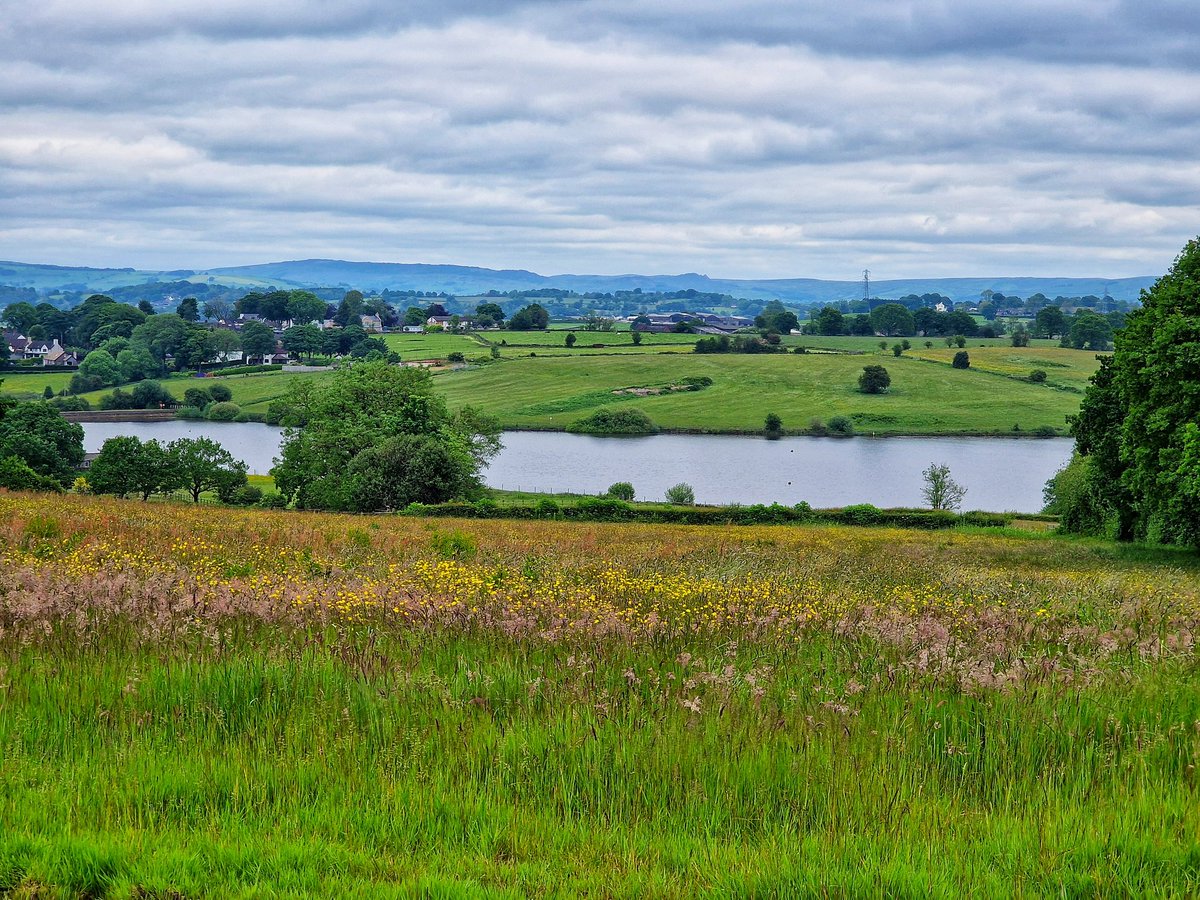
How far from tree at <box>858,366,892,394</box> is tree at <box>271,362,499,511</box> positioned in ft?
281

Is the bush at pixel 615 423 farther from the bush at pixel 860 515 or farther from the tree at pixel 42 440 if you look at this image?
the bush at pixel 860 515

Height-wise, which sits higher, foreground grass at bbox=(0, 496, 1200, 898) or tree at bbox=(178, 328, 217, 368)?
tree at bbox=(178, 328, 217, 368)

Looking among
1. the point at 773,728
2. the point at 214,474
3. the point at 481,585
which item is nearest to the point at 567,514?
the point at 214,474

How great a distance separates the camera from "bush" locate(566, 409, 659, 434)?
436 feet

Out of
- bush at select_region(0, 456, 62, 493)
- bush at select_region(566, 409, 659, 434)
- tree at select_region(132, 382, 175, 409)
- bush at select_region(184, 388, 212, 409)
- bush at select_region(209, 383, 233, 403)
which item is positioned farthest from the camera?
bush at select_region(209, 383, 233, 403)

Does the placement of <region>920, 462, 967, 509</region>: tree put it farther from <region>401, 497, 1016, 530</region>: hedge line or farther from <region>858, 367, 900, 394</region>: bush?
<region>858, 367, 900, 394</region>: bush

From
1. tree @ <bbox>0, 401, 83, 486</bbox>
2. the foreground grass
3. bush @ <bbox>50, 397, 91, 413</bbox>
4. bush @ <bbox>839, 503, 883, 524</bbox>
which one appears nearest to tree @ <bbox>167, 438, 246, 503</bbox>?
tree @ <bbox>0, 401, 83, 486</bbox>

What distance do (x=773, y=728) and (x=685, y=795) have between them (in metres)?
0.87

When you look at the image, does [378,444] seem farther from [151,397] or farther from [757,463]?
[151,397]

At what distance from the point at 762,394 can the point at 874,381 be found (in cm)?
1632

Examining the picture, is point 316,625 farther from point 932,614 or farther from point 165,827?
point 932,614

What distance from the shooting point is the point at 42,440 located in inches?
2660

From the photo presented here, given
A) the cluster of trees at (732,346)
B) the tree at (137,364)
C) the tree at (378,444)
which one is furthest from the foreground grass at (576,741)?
the tree at (137,364)

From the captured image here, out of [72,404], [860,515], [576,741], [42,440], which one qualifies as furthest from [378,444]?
[72,404]
